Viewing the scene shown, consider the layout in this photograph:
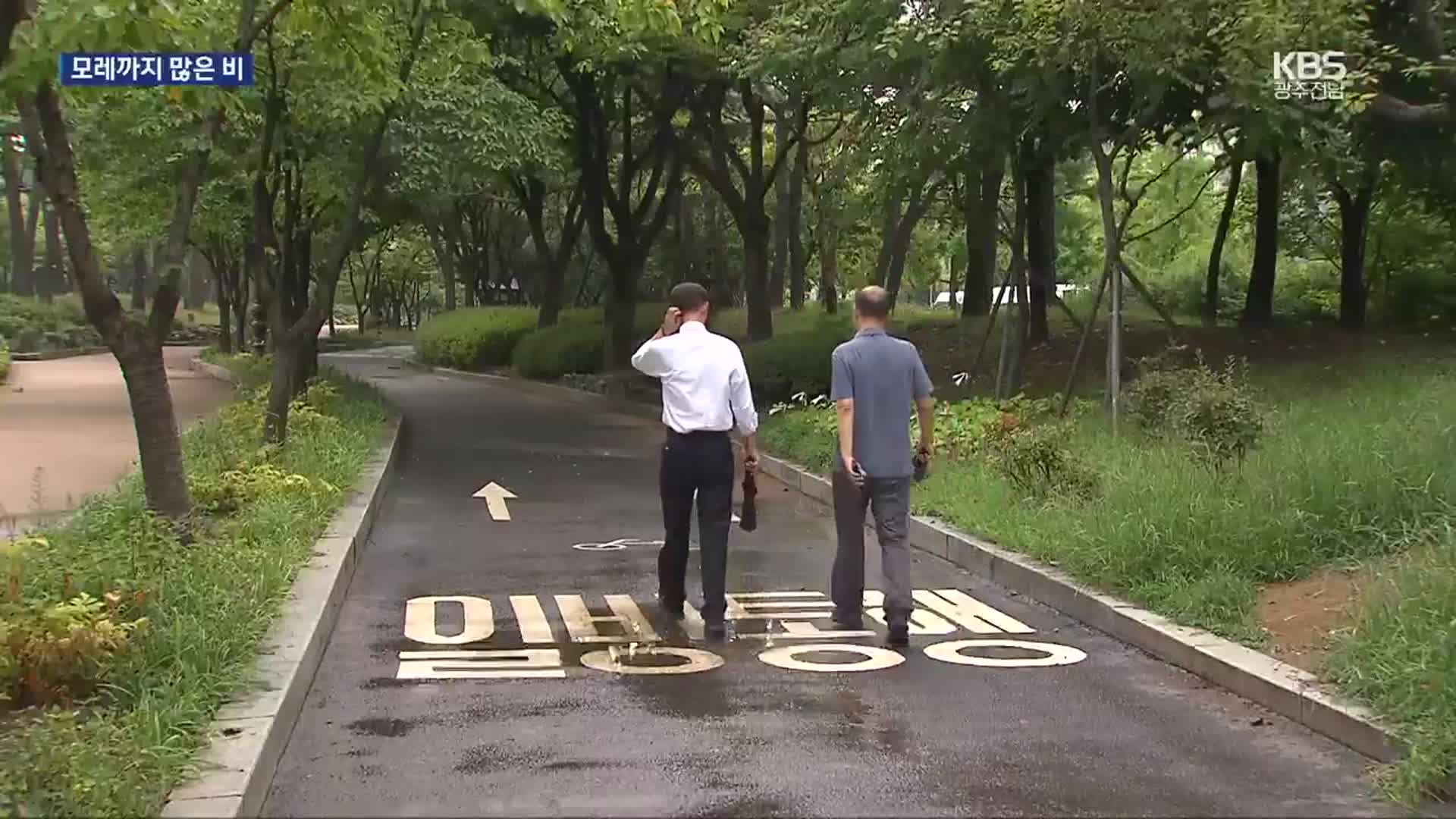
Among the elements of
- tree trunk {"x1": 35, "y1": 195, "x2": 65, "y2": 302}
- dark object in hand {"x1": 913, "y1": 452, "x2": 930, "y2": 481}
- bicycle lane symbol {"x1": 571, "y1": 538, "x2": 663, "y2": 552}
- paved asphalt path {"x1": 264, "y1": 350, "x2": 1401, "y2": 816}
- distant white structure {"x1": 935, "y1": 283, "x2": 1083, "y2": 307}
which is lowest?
bicycle lane symbol {"x1": 571, "y1": 538, "x2": 663, "y2": 552}

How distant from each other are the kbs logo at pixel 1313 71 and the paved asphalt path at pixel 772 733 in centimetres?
523

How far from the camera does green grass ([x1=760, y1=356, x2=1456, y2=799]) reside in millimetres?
5982

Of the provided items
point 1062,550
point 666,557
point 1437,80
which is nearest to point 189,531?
point 666,557

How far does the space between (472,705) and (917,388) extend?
3019 millimetres

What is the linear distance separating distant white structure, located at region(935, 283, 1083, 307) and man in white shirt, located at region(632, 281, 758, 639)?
348 inches

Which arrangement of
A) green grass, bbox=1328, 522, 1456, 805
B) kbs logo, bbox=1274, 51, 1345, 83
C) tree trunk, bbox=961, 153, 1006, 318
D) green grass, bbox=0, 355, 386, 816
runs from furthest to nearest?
tree trunk, bbox=961, 153, 1006, 318, kbs logo, bbox=1274, 51, 1345, 83, green grass, bbox=1328, 522, 1456, 805, green grass, bbox=0, 355, 386, 816

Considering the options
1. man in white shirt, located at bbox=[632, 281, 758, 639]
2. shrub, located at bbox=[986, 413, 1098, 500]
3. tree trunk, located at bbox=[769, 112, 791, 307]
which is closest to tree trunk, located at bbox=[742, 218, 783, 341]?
tree trunk, located at bbox=[769, 112, 791, 307]

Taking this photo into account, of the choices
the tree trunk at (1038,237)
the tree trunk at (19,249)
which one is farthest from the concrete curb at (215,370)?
the tree trunk at (19,249)

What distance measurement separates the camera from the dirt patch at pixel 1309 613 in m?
6.68

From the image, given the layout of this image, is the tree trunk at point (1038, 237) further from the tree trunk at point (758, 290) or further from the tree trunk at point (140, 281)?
the tree trunk at point (140, 281)

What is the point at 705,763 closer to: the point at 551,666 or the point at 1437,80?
the point at 551,666

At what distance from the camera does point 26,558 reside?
6.89m

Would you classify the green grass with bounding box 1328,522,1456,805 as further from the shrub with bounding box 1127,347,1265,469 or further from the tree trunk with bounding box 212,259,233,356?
the tree trunk with bounding box 212,259,233,356

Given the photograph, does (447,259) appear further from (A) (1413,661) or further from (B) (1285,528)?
(A) (1413,661)
